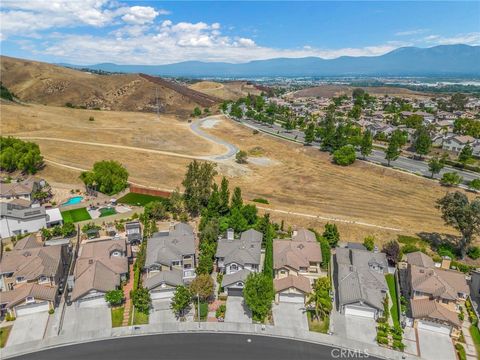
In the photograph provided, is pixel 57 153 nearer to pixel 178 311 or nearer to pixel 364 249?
pixel 178 311

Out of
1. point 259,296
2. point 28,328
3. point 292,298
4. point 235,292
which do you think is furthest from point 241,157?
point 28,328

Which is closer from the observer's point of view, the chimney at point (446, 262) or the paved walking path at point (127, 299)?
the paved walking path at point (127, 299)

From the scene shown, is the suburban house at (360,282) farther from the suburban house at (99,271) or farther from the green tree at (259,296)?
the suburban house at (99,271)

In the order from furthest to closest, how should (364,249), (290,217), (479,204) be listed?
(290,217), (364,249), (479,204)

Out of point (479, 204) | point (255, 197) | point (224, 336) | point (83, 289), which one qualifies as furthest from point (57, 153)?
point (479, 204)

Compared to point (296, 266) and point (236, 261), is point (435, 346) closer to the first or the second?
point (296, 266)

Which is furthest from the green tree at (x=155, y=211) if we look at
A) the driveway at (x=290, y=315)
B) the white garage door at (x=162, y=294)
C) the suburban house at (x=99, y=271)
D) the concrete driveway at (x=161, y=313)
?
the driveway at (x=290, y=315)
